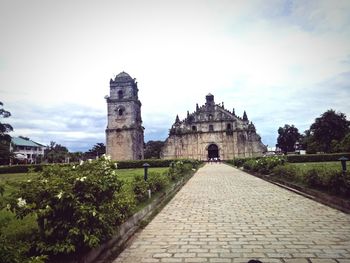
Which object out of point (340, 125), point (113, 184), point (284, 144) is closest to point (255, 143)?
point (340, 125)

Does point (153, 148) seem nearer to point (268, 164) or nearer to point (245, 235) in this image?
point (268, 164)

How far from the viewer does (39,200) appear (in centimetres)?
411

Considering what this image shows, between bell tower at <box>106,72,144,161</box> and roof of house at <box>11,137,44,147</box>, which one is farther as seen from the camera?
roof of house at <box>11,137,44,147</box>

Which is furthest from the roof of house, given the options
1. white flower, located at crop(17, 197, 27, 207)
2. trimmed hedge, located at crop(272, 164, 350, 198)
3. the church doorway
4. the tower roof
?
white flower, located at crop(17, 197, 27, 207)

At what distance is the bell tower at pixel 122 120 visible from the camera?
46.0 meters

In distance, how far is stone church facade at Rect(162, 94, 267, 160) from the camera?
173 ft

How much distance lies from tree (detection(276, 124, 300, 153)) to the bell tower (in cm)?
5267

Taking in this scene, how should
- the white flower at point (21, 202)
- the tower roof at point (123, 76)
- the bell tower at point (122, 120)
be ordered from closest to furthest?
the white flower at point (21, 202) → the bell tower at point (122, 120) → the tower roof at point (123, 76)

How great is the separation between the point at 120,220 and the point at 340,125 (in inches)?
2415

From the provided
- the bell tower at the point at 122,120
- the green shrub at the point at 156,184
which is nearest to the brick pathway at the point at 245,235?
the green shrub at the point at 156,184

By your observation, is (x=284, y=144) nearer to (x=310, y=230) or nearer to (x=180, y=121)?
(x=180, y=121)

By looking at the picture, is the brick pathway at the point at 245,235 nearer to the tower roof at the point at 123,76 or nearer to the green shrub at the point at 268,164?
the green shrub at the point at 268,164

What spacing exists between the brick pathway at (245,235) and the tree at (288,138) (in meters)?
81.1

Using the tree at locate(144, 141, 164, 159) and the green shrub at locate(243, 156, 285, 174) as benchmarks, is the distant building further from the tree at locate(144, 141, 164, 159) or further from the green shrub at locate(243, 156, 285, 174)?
the green shrub at locate(243, 156, 285, 174)
